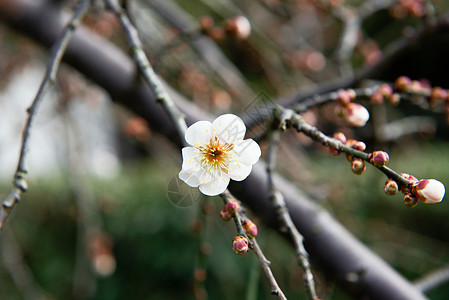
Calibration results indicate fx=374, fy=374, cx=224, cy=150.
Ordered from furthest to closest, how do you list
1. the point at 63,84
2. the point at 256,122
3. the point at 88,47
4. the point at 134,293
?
the point at 134,293
the point at 63,84
the point at 88,47
the point at 256,122

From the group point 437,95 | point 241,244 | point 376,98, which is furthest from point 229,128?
point 437,95

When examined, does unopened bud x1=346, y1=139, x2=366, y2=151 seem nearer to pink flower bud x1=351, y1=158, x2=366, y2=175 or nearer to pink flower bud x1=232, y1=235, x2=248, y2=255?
pink flower bud x1=351, y1=158, x2=366, y2=175

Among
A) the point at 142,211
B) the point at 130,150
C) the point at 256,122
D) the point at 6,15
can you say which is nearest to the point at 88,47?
the point at 6,15

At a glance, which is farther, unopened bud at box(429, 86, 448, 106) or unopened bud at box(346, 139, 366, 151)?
unopened bud at box(429, 86, 448, 106)

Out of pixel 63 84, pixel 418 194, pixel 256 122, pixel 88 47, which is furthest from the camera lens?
pixel 63 84

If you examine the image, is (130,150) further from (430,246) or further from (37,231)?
(430,246)

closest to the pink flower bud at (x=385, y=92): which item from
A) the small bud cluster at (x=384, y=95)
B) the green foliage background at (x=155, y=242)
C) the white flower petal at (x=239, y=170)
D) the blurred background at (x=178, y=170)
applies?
the small bud cluster at (x=384, y=95)

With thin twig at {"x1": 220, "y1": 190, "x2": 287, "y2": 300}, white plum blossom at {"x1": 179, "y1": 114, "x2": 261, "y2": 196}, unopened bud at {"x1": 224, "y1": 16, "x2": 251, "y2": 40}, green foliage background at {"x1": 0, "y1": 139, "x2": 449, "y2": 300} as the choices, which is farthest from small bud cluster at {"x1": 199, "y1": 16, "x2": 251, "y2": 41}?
green foliage background at {"x1": 0, "y1": 139, "x2": 449, "y2": 300}

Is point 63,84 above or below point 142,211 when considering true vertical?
below
